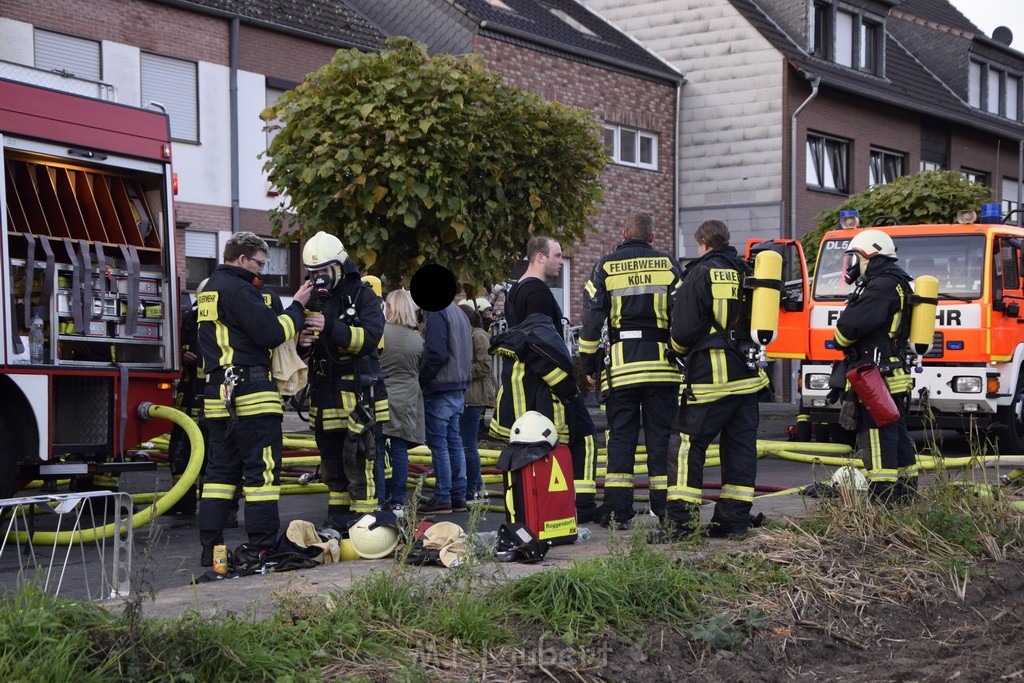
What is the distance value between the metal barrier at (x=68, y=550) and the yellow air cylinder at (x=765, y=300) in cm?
363

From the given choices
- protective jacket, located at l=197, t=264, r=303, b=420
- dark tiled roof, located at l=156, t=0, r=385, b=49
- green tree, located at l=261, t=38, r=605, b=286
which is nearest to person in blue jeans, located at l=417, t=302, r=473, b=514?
protective jacket, located at l=197, t=264, r=303, b=420

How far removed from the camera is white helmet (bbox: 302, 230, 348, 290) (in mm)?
7402

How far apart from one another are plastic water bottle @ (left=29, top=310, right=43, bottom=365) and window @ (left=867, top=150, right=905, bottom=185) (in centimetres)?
2332

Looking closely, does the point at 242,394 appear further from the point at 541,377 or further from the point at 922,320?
the point at 922,320

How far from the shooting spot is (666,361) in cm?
789

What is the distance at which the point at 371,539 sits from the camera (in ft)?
23.2

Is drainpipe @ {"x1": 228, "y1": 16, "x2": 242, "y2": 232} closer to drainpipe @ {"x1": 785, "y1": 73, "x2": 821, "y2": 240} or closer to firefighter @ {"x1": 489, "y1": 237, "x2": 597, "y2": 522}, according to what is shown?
drainpipe @ {"x1": 785, "y1": 73, "x2": 821, "y2": 240}

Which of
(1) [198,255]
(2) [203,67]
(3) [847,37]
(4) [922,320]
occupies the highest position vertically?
(3) [847,37]

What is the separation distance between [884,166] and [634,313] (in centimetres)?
2326

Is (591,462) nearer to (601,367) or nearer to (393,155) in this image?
(601,367)

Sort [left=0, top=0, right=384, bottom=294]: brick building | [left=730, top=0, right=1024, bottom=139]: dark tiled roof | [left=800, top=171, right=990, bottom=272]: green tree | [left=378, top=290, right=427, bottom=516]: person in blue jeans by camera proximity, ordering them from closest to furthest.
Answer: [left=378, top=290, right=427, bottom=516]: person in blue jeans
[left=0, top=0, right=384, bottom=294]: brick building
[left=800, top=171, right=990, bottom=272]: green tree
[left=730, top=0, right=1024, bottom=139]: dark tiled roof

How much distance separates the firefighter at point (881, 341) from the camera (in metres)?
8.30

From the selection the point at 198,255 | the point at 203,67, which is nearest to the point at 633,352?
the point at 198,255

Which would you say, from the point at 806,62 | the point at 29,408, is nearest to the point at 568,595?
the point at 29,408
